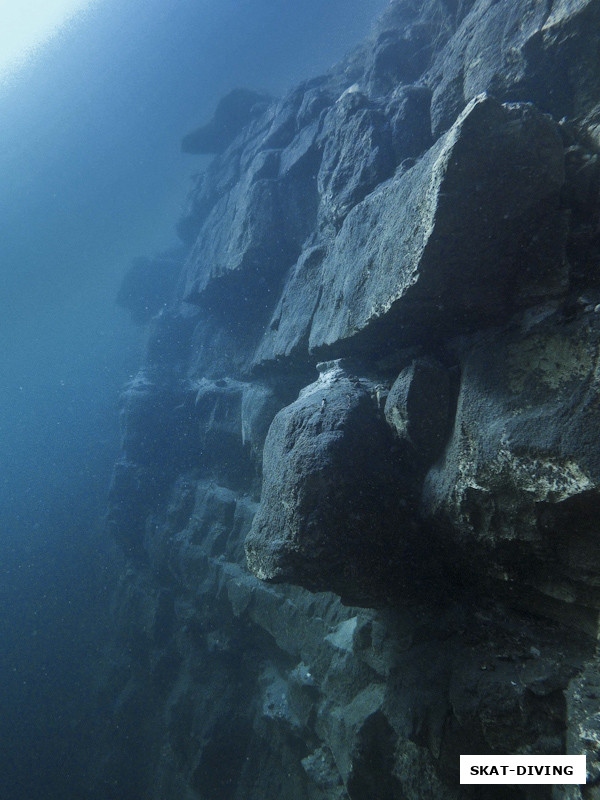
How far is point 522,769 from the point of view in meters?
2.97

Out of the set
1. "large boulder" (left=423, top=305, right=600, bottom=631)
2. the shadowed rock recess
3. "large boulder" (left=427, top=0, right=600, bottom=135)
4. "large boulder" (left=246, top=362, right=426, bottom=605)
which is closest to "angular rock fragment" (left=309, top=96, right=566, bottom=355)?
the shadowed rock recess

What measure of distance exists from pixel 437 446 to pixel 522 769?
2576 mm

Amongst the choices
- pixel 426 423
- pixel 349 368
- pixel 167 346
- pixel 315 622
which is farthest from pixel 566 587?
pixel 167 346

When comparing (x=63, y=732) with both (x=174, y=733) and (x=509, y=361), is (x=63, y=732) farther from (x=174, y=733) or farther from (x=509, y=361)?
(x=509, y=361)

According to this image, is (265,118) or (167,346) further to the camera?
(167,346)

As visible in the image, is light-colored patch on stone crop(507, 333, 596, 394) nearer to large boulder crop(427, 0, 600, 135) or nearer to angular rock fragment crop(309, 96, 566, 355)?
angular rock fragment crop(309, 96, 566, 355)

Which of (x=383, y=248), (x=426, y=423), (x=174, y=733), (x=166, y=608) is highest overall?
(x=383, y=248)

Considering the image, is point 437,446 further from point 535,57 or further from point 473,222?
point 535,57

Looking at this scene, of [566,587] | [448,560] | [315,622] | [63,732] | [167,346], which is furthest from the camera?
[167,346]

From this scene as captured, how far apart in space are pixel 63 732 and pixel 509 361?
787 inches

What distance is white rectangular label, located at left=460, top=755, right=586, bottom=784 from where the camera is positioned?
2.48 meters

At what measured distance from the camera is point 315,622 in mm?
6816

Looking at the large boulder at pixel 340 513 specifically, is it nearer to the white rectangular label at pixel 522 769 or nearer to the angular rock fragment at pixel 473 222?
the angular rock fragment at pixel 473 222

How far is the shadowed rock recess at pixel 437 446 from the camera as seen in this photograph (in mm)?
2824
